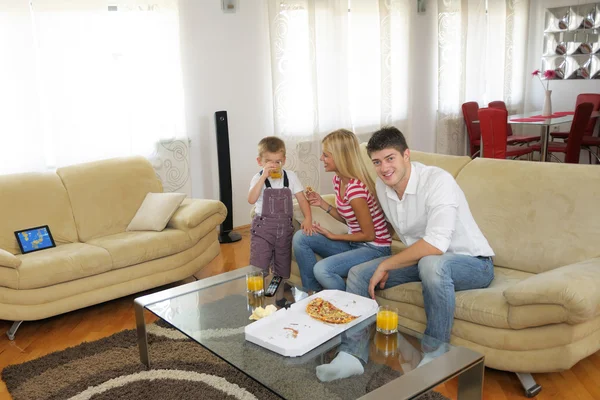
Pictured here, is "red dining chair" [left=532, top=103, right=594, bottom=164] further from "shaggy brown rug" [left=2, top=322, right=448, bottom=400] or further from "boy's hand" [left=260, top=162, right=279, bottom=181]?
"shaggy brown rug" [left=2, top=322, right=448, bottom=400]

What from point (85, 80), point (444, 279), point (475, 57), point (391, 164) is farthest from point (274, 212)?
point (475, 57)

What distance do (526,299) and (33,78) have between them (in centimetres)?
351

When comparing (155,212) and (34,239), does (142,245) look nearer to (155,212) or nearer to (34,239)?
(155,212)

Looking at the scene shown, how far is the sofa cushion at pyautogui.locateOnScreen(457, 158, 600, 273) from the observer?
8.91ft

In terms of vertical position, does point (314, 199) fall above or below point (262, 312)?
above

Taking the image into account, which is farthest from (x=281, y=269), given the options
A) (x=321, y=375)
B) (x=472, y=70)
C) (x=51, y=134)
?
(x=472, y=70)

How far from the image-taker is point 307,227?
3205 millimetres

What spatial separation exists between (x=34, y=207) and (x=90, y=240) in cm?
40

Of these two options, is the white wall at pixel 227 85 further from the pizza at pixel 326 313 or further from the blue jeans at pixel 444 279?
the pizza at pixel 326 313

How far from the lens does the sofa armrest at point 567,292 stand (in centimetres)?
221

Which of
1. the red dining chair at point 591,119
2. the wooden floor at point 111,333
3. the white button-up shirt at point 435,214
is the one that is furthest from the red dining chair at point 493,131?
the white button-up shirt at point 435,214

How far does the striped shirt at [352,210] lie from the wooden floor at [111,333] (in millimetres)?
802

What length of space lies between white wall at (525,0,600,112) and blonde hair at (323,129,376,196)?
5.57 m

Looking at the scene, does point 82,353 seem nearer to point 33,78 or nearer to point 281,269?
point 281,269
